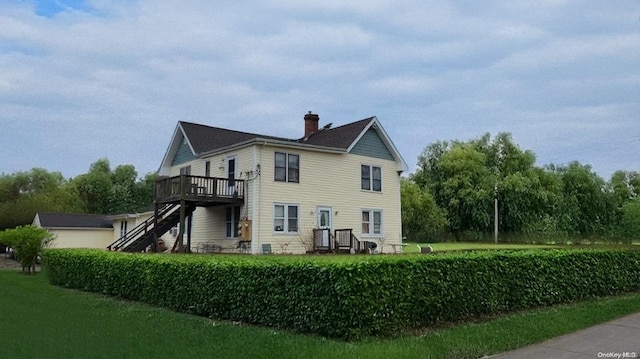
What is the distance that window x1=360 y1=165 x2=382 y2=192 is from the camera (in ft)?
92.4

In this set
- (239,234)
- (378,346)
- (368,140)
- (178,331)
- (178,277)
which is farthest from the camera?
(368,140)

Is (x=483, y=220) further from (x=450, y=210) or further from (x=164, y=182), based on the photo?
(x=164, y=182)

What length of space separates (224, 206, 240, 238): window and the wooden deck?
0.91 m

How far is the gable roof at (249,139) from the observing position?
90.2 feet

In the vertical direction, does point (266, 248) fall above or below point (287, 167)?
below

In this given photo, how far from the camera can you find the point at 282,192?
24.9 meters

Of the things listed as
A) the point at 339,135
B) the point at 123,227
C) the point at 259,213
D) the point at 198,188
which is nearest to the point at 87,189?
the point at 123,227

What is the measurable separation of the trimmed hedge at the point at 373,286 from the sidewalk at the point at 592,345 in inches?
54.7

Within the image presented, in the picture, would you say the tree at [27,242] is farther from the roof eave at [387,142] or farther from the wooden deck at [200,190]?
the roof eave at [387,142]

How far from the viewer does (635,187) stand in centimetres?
8081

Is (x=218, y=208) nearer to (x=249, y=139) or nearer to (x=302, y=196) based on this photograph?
(x=249, y=139)

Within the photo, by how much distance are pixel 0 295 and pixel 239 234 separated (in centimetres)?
1108

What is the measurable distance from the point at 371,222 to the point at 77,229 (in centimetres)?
2371

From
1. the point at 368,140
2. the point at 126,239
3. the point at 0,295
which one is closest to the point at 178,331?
the point at 0,295
